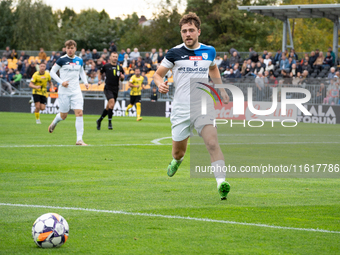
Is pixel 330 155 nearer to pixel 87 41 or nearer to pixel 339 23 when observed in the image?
pixel 339 23

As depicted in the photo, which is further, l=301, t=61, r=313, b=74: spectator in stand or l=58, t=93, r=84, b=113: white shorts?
l=301, t=61, r=313, b=74: spectator in stand

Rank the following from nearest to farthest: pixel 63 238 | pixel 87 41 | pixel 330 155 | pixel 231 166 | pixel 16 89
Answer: pixel 63 238, pixel 231 166, pixel 330 155, pixel 16 89, pixel 87 41

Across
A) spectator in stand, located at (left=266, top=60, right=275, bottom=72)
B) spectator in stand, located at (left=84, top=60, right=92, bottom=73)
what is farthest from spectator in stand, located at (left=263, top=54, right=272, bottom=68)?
spectator in stand, located at (left=84, top=60, right=92, bottom=73)

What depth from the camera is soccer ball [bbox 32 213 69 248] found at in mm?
4582

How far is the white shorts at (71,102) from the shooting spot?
13.7 metres

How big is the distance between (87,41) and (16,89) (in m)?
33.4

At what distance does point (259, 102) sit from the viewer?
28250mm

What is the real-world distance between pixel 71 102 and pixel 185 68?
7.06 meters

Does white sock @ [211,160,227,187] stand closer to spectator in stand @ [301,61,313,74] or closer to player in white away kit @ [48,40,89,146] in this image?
player in white away kit @ [48,40,89,146]

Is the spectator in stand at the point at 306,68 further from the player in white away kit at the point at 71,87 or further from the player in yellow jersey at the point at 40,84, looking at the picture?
the player in white away kit at the point at 71,87

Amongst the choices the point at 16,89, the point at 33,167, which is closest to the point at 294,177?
the point at 33,167

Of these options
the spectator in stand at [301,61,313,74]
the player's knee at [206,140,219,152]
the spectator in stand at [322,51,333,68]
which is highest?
the spectator in stand at [322,51,333,68]

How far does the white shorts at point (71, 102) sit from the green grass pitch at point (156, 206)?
5.71ft

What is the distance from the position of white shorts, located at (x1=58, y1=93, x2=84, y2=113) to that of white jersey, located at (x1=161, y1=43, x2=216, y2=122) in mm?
6694
